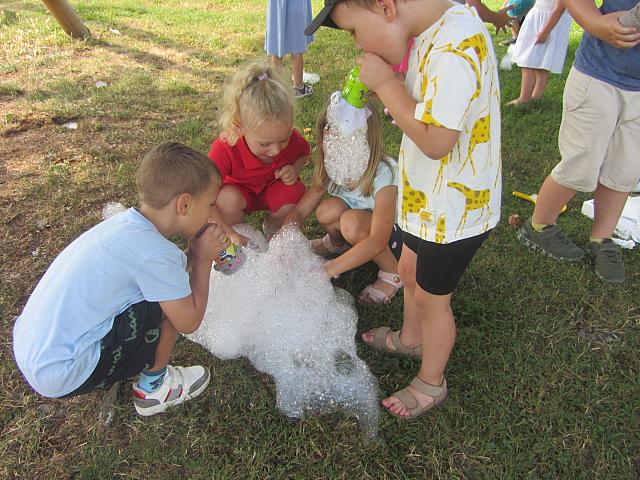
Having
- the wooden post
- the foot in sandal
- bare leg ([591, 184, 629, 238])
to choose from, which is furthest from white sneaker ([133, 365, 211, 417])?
the wooden post

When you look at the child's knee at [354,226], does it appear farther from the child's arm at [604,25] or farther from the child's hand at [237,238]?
the child's arm at [604,25]

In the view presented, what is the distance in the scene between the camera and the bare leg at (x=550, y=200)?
232 cm

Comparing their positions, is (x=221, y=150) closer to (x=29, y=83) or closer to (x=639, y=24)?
(x=639, y=24)

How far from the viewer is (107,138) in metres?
3.25

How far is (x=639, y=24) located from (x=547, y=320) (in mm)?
1154

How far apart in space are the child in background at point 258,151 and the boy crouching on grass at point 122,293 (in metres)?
0.59

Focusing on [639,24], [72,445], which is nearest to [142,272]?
[72,445]

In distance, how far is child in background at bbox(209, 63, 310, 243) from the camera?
6.69 ft

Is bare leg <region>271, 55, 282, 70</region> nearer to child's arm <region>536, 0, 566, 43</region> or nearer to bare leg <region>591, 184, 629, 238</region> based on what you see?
child's arm <region>536, 0, 566, 43</region>

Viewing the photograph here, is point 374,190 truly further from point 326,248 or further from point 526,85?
point 526,85

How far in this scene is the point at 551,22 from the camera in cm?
333

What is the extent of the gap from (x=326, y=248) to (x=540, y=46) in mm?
2474

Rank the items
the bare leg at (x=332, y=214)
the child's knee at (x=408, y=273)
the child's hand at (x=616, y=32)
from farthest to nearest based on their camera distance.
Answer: the bare leg at (x=332, y=214) < the child's hand at (x=616, y=32) < the child's knee at (x=408, y=273)

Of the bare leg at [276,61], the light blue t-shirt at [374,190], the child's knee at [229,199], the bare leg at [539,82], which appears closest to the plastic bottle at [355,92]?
the light blue t-shirt at [374,190]
